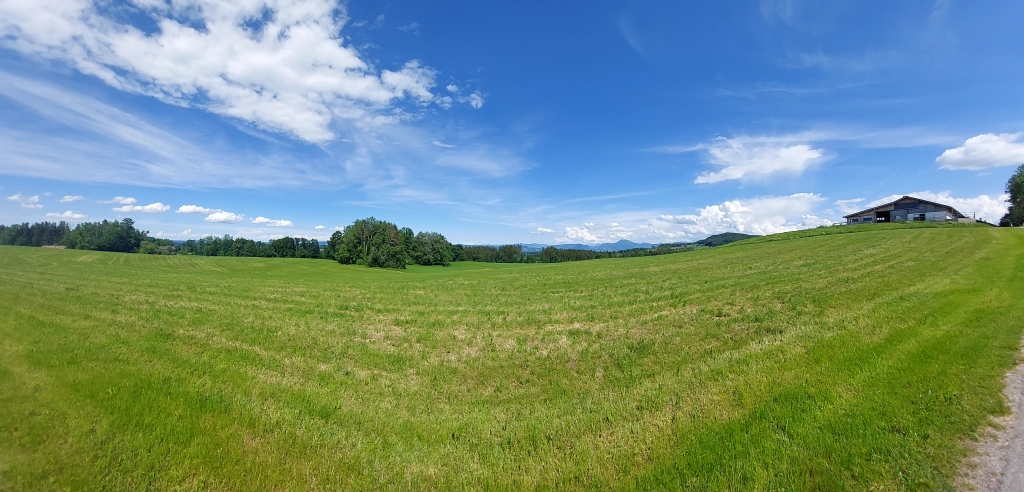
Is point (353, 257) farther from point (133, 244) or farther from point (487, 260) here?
point (487, 260)

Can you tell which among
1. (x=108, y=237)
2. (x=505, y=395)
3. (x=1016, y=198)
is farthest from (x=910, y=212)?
(x=108, y=237)

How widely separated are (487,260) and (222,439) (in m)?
150

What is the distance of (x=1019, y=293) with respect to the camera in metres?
14.0

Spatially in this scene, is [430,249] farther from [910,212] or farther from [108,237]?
[910,212]

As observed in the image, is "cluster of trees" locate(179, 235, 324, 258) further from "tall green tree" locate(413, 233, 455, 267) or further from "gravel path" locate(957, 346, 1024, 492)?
"gravel path" locate(957, 346, 1024, 492)

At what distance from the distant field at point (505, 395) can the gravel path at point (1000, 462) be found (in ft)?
0.68

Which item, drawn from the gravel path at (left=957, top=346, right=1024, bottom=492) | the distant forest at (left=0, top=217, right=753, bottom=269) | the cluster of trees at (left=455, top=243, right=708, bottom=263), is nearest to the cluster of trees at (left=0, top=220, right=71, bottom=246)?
the distant forest at (left=0, top=217, right=753, bottom=269)

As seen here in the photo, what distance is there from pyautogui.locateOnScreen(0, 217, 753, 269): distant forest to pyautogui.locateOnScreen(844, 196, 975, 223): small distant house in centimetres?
3880

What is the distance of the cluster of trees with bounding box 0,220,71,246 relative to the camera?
17.3 metres

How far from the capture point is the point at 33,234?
28172 millimetres

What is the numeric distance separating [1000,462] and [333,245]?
417 ft

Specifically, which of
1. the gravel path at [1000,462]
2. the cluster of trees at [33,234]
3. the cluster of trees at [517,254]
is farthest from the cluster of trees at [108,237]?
the cluster of trees at [517,254]

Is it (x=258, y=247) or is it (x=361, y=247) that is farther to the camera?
(x=258, y=247)

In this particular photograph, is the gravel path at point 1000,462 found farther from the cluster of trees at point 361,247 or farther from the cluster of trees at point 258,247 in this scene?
the cluster of trees at point 258,247
